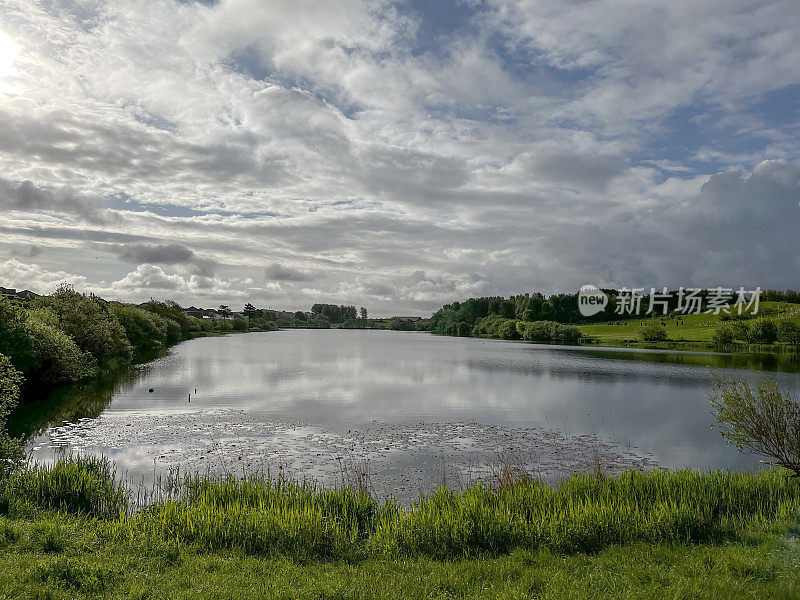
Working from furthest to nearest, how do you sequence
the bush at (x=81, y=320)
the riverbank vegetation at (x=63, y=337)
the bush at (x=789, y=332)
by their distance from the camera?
the bush at (x=789, y=332) → the bush at (x=81, y=320) → the riverbank vegetation at (x=63, y=337)

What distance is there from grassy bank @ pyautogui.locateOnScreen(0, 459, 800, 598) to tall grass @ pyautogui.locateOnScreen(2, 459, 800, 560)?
0.13 feet

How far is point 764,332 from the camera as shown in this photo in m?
95.0

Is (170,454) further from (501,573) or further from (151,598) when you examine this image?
(501,573)

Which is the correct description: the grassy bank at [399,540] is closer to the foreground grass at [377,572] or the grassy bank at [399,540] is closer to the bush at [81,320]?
the foreground grass at [377,572]

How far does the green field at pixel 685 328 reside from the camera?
341ft

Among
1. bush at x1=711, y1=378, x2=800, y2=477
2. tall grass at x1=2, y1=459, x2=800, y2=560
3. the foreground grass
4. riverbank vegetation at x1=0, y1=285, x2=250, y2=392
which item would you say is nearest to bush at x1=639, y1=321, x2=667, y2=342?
riverbank vegetation at x1=0, y1=285, x2=250, y2=392

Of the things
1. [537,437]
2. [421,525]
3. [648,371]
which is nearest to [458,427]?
[537,437]

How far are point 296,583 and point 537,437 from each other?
17.7 m

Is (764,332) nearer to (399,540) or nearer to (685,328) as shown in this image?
(685,328)

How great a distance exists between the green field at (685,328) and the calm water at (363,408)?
5785 centimetres

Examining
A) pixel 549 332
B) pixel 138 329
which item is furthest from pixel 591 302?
pixel 138 329

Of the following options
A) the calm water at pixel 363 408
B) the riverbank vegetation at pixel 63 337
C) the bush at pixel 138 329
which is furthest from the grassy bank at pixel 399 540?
the bush at pixel 138 329

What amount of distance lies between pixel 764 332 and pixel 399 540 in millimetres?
107314

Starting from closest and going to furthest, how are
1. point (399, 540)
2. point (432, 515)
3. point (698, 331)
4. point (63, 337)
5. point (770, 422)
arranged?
point (399, 540), point (432, 515), point (770, 422), point (63, 337), point (698, 331)
